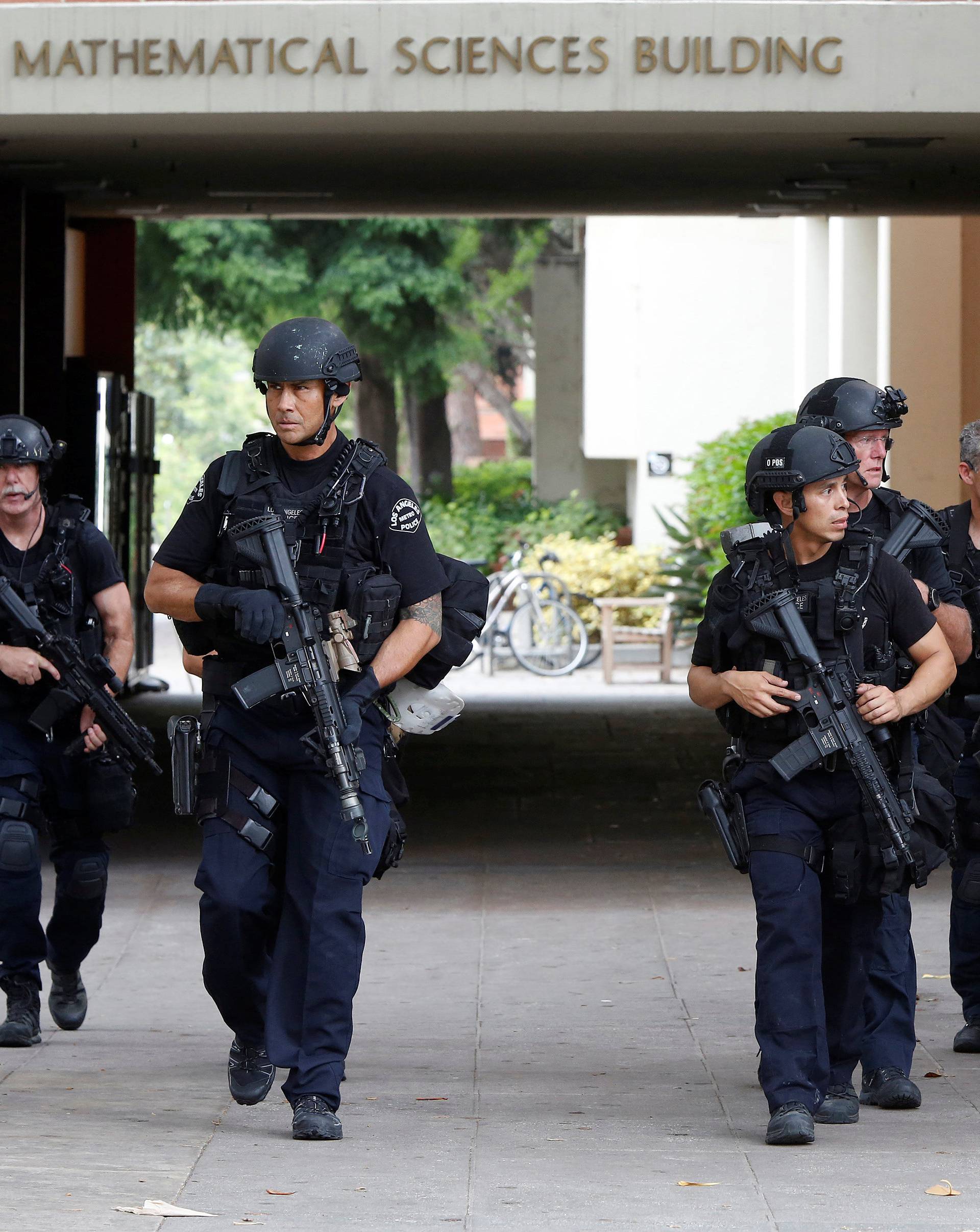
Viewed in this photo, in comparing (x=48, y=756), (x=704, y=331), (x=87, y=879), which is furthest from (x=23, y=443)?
(x=704, y=331)

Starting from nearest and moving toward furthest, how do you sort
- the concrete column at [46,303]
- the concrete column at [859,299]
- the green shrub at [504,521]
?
1. the concrete column at [46,303]
2. the concrete column at [859,299]
3. the green shrub at [504,521]

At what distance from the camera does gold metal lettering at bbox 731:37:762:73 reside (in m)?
8.23

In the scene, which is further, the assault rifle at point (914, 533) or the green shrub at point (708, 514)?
the green shrub at point (708, 514)

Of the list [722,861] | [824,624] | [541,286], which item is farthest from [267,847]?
[541,286]

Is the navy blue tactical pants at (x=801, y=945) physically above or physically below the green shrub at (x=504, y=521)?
below

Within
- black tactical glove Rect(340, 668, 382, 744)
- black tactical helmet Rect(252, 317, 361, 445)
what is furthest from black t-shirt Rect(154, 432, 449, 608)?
black tactical glove Rect(340, 668, 382, 744)

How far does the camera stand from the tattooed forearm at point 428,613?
5.19 metres

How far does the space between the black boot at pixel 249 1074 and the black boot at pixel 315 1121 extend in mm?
365

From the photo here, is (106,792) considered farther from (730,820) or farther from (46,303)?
(46,303)

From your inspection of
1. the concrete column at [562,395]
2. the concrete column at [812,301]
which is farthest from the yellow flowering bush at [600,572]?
the concrete column at [562,395]

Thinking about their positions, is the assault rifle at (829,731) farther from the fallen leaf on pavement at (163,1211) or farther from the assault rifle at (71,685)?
the assault rifle at (71,685)

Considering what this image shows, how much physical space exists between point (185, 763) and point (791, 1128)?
178 centimetres

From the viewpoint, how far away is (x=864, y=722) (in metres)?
5.01

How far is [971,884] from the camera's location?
5969mm
